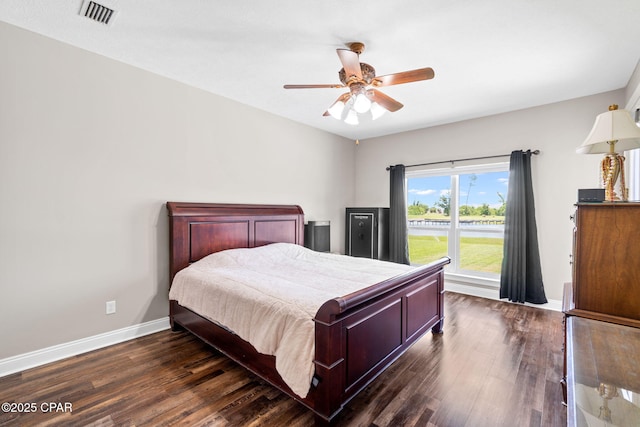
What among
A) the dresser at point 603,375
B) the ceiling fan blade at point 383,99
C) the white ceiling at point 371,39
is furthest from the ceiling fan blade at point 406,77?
the dresser at point 603,375

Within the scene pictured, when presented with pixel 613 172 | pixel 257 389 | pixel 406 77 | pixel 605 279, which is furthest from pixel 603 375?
pixel 406 77

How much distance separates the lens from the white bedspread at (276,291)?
5.79 ft

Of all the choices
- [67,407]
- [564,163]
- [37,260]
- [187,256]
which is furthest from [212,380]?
[564,163]

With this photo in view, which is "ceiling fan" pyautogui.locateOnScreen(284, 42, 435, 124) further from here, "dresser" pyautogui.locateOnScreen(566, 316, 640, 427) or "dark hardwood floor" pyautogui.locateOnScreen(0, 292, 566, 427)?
"dark hardwood floor" pyautogui.locateOnScreen(0, 292, 566, 427)

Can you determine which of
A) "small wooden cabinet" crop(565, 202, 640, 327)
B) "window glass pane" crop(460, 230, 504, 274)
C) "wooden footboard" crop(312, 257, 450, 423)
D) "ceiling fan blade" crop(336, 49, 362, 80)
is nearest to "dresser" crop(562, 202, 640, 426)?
"small wooden cabinet" crop(565, 202, 640, 327)

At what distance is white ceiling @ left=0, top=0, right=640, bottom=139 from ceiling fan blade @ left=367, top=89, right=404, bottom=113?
0.36 metres

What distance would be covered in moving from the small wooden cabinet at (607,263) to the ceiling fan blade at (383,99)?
5.23 feet

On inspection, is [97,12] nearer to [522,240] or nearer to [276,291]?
[276,291]

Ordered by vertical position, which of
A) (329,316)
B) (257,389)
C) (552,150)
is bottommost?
(257,389)

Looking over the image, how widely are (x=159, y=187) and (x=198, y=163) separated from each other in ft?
1.72

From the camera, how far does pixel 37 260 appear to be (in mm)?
2391

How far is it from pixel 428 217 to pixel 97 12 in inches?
189

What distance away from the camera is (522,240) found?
385cm

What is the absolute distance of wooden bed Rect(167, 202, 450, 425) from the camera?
169cm
